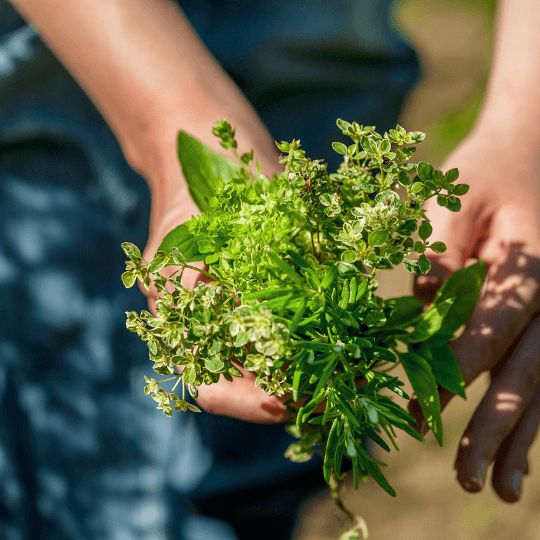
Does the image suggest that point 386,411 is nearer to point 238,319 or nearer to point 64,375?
point 238,319

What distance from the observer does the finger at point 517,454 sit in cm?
122

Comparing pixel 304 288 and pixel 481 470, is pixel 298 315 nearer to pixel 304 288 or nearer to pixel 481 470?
pixel 304 288

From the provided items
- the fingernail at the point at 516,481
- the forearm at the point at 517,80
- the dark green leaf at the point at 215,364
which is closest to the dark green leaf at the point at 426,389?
the dark green leaf at the point at 215,364

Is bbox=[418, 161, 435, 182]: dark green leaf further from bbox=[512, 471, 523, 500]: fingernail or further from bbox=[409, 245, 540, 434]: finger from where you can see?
bbox=[512, 471, 523, 500]: fingernail

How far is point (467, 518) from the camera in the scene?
2363 millimetres

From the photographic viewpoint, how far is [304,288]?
648 mm

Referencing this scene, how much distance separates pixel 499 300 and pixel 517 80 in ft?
2.61

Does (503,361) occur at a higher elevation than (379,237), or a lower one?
lower

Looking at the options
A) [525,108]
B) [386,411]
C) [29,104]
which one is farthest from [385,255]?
[29,104]

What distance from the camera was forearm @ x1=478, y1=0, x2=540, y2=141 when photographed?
1.38 meters

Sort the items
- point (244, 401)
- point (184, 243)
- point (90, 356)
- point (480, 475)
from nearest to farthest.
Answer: point (184, 243)
point (244, 401)
point (480, 475)
point (90, 356)

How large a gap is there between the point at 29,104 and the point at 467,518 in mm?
2731

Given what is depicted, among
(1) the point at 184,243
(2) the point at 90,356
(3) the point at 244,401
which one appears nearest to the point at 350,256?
(1) the point at 184,243

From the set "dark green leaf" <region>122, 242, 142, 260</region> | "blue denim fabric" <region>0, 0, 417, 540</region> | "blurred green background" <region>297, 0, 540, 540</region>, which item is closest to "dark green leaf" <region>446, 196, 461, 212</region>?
"dark green leaf" <region>122, 242, 142, 260</region>
